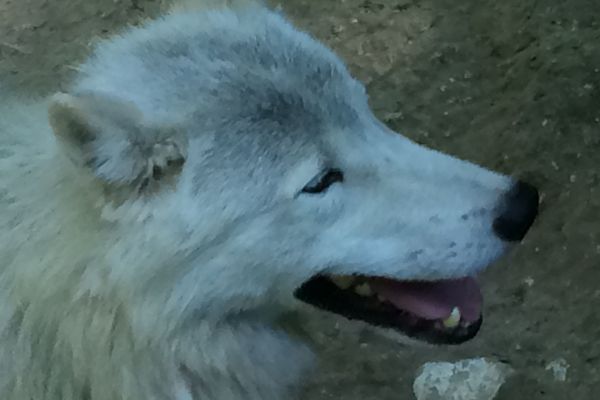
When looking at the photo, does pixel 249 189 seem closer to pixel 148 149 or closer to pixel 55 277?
pixel 148 149

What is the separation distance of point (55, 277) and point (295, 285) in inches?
14.6

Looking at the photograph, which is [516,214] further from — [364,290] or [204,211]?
[204,211]

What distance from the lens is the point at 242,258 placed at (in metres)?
1.48

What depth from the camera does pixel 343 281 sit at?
1.66 metres

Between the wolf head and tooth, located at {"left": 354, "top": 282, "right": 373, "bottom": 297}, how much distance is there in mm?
79

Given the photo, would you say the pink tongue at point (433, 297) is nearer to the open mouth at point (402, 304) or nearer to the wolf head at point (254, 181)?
the open mouth at point (402, 304)

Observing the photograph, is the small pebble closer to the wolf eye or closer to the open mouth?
the open mouth

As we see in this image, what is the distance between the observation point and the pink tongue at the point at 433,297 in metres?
1.70

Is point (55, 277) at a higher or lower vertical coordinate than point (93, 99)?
lower

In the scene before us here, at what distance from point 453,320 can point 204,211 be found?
526mm

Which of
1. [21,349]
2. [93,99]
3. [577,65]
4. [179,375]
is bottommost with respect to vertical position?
[577,65]

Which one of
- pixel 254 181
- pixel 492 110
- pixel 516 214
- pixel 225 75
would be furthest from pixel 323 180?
pixel 492 110

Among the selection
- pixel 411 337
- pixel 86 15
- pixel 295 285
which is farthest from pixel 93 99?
pixel 86 15

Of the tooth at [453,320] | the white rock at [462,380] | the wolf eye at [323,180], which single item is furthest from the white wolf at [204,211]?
the white rock at [462,380]
